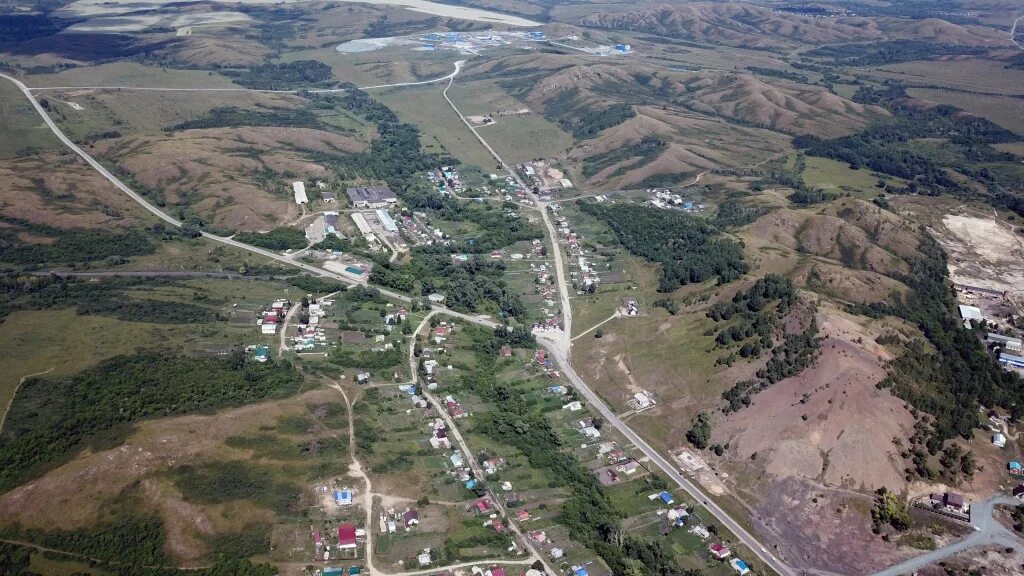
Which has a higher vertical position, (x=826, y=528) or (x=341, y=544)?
(x=341, y=544)

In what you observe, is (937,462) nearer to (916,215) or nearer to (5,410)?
(916,215)

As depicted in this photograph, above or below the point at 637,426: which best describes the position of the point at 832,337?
above

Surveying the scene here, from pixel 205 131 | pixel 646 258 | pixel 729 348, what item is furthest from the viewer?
pixel 205 131

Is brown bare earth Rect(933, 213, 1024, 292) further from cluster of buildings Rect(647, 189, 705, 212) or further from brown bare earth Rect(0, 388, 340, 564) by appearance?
brown bare earth Rect(0, 388, 340, 564)

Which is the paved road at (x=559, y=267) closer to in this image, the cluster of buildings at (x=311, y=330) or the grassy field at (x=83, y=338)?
the cluster of buildings at (x=311, y=330)

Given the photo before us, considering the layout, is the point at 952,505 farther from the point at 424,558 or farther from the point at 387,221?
the point at 387,221

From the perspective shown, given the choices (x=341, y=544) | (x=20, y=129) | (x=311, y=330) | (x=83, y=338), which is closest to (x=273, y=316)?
(x=311, y=330)

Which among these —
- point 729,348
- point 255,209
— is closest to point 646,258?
point 729,348
